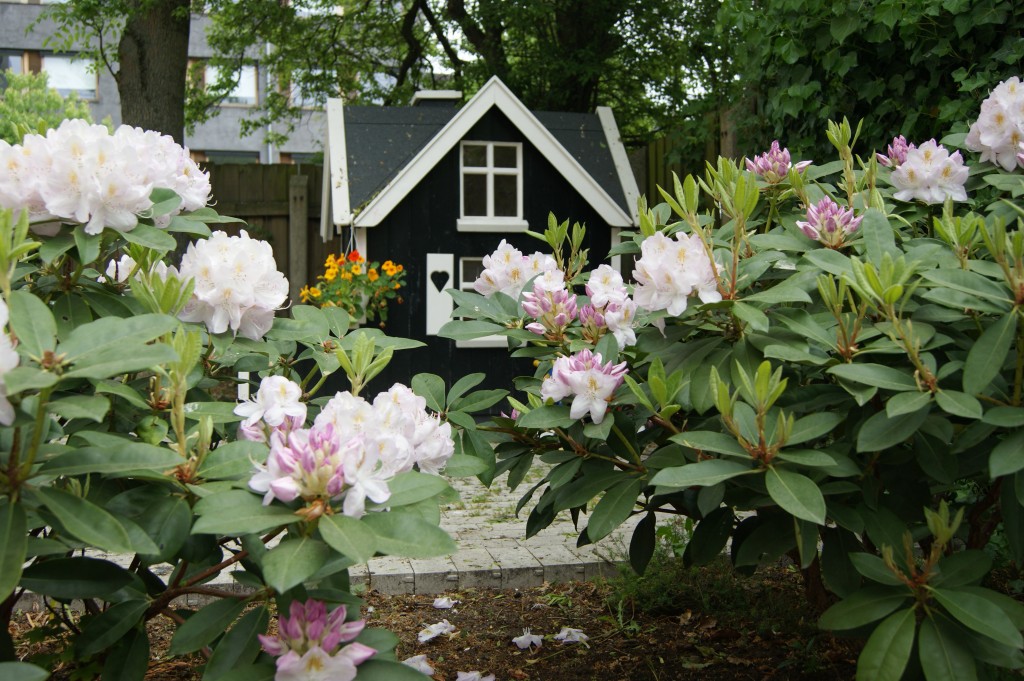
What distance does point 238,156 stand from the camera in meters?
28.6

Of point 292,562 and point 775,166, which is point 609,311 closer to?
point 775,166

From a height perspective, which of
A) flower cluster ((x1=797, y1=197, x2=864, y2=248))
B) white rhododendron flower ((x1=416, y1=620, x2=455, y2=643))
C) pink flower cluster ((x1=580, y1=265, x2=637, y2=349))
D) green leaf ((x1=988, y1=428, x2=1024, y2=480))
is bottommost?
white rhododendron flower ((x1=416, y1=620, x2=455, y2=643))

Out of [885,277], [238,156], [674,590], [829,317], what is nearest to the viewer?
[885,277]

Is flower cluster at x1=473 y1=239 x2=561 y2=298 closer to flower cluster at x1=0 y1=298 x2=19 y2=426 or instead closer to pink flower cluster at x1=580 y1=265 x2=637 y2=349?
pink flower cluster at x1=580 y1=265 x2=637 y2=349

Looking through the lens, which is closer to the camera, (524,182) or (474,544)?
(474,544)

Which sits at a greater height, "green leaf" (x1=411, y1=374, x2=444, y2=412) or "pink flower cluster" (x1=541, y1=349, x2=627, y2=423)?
"pink flower cluster" (x1=541, y1=349, x2=627, y2=423)

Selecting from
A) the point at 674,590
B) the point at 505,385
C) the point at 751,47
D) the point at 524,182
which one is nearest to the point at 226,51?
the point at 524,182

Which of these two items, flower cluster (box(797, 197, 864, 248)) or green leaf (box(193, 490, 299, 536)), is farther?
flower cluster (box(797, 197, 864, 248))

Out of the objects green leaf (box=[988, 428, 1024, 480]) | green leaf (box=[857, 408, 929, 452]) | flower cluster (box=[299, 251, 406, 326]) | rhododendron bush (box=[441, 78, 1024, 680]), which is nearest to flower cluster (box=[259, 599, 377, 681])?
rhododendron bush (box=[441, 78, 1024, 680])

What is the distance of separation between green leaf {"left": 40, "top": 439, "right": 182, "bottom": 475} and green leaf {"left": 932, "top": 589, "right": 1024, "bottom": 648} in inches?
48.6

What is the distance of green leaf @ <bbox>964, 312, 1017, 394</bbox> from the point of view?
1.52m

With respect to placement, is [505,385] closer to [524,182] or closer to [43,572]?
[524,182]

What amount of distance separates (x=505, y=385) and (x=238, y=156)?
22.5m

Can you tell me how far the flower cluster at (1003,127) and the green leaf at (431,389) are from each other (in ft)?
4.52
